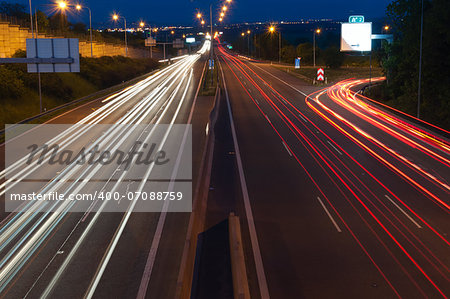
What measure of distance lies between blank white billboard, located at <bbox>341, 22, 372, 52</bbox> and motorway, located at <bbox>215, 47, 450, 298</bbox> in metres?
11.9

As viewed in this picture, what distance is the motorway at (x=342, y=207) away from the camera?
11578mm

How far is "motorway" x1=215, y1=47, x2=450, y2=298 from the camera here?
11578 millimetres

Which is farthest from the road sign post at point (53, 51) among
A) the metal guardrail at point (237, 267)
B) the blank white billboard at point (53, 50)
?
the metal guardrail at point (237, 267)
